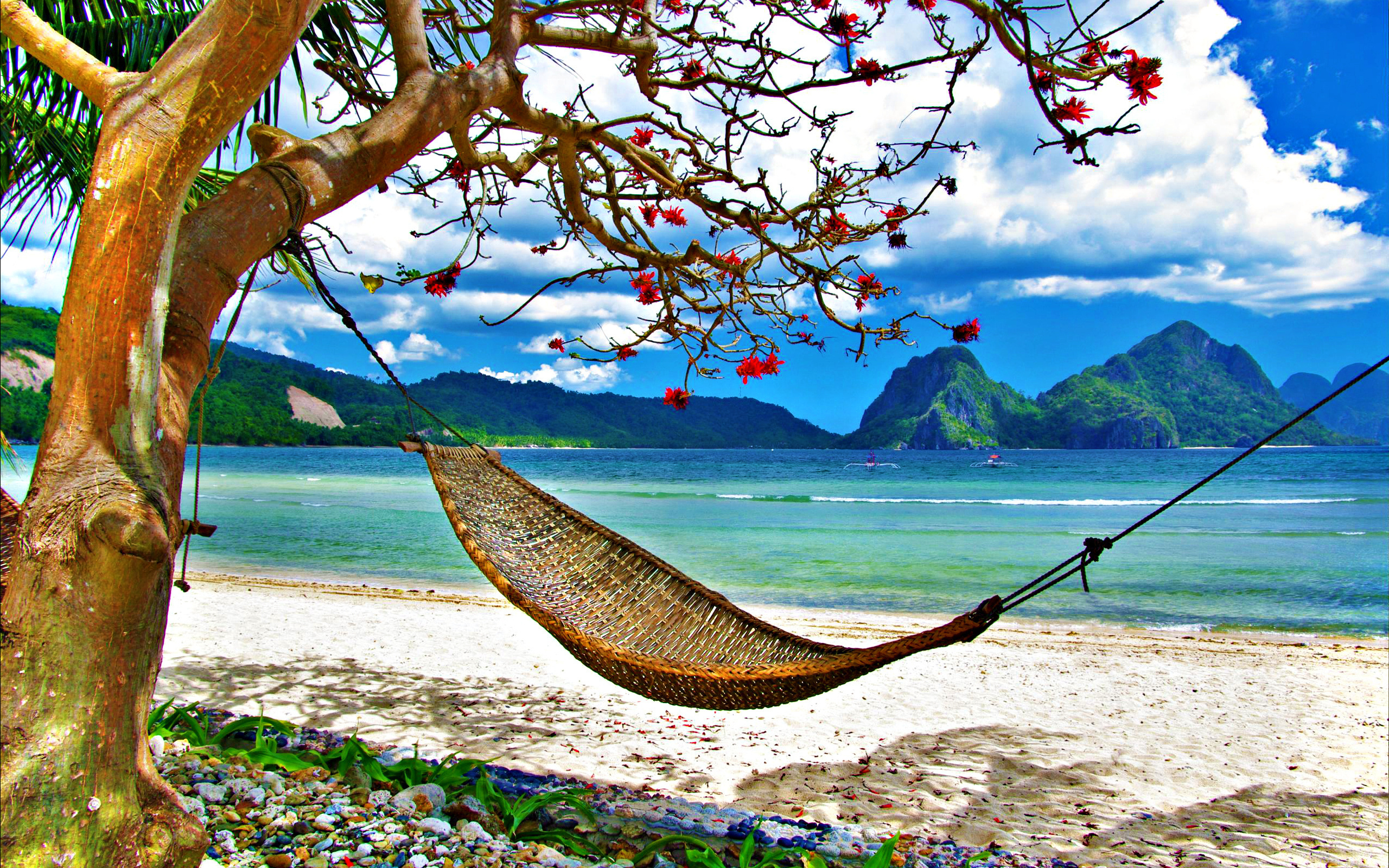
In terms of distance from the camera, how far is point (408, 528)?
35.6 feet

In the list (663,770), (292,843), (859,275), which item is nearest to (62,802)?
(292,843)

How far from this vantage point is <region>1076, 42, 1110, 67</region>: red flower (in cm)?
186

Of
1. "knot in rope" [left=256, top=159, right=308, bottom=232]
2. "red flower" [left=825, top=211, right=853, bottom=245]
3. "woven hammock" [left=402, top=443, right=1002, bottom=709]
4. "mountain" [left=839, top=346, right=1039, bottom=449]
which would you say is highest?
"mountain" [left=839, top=346, right=1039, bottom=449]

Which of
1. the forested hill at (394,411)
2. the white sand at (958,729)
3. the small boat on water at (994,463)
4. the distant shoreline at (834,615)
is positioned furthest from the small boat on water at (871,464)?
the white sand at (958,729)

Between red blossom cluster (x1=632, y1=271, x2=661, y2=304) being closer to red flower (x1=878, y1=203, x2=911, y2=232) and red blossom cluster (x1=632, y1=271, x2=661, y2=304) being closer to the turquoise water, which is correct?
red flower (x1=878, y1=203, x2=911, y2=232)

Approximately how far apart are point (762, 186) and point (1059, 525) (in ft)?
39.1

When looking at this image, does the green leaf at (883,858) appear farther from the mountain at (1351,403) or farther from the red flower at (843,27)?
the mountain at (1351,403)

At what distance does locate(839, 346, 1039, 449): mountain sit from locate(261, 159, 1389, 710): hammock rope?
173ft

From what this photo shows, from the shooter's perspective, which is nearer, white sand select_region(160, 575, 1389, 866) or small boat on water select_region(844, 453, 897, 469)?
white sand select_region(160, 575, 1389, 866)

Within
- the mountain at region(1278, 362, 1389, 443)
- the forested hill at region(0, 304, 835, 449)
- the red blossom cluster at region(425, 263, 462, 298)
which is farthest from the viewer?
the mountain at region(1278, 362, 1389, 443)

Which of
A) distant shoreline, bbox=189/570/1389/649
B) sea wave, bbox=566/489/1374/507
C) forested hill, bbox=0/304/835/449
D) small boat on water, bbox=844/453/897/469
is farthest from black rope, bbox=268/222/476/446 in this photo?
small boat on water, bbox=844/453/897/469

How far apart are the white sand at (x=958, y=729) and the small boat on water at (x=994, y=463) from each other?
30707mm

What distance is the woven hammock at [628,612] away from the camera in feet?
5.32

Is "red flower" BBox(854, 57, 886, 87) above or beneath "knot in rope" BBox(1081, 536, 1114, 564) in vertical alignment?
above
